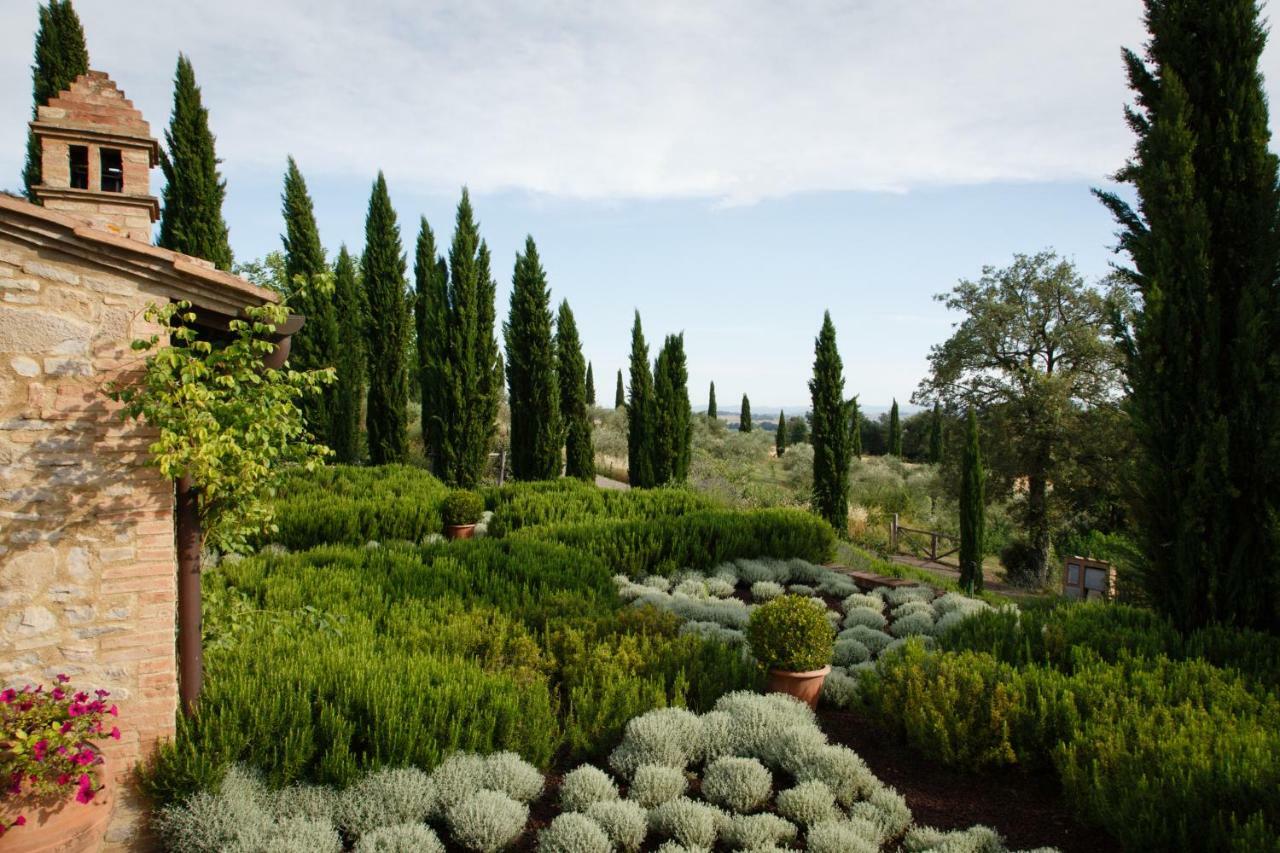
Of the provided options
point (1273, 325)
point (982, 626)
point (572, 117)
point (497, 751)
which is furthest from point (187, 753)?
point (1273, 325)

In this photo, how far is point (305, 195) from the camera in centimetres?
2181

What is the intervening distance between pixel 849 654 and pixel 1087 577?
1038cm

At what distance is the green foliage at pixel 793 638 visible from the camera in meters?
5.63

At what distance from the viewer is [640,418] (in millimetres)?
22609

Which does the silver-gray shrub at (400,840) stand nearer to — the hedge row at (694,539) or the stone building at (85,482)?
the stone building at (85,482)

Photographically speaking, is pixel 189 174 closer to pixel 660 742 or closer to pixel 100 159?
pixel 100 159

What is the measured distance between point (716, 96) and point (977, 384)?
53.9 ft

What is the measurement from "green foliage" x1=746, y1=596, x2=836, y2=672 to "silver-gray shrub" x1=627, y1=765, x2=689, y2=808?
1.58 metres

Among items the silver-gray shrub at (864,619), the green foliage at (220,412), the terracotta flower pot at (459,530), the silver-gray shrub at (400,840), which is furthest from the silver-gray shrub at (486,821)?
the terracotta flower pot at (459,530)

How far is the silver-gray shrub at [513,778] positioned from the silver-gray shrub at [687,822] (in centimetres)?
72

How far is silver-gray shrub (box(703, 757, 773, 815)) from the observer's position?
4.21 metres

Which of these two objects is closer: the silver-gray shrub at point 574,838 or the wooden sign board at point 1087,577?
the silver-gray shrub at point 574,838

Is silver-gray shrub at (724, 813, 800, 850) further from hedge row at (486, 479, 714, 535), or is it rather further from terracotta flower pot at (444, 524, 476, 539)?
terracotta flower pot at (444, 524, 476, 539)

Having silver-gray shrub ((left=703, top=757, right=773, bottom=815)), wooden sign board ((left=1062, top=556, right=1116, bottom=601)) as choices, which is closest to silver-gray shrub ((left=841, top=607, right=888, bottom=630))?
silver-gray shrub ((left=703, top=757, right=773, bottom=815))
